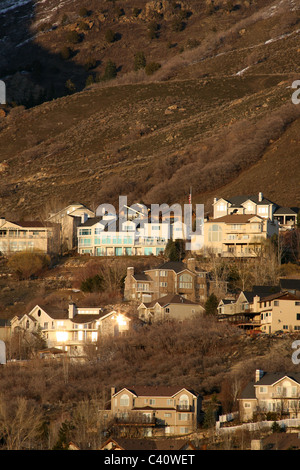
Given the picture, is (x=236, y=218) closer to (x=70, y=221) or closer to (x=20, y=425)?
(x=70, y=221)

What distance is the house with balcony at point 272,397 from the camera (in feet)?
217

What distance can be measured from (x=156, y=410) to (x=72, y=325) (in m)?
20.7

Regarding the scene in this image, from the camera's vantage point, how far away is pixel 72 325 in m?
86.6

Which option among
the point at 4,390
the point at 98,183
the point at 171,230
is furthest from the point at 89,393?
the point at 98,183

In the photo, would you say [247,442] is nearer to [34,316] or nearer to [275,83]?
[34,316]

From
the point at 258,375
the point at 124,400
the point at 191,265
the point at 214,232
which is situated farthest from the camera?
the point at 214,232

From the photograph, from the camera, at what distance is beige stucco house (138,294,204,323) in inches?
3418

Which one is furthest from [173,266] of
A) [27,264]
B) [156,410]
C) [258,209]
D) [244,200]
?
[156,410]

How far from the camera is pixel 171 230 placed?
355ft

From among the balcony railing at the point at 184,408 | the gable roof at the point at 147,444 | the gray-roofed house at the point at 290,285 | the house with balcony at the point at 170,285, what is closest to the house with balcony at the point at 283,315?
the gray-roofed house at the point at 290,285

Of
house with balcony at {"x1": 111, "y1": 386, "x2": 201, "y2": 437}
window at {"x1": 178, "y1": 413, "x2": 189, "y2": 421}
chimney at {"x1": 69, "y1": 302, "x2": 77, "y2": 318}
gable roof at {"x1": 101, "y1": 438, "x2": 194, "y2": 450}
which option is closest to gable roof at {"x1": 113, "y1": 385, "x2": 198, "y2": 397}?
house with balcony at {"x1": 111, "y1": 386, "x2": 201, "y2": 437}

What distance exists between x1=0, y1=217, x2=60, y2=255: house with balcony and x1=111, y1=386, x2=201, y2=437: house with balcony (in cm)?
4247

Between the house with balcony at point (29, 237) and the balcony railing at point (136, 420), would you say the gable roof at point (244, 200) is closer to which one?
the house with balcony at point (29, 237)

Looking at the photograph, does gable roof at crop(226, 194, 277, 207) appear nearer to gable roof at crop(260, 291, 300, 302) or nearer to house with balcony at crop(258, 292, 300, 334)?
gable roof at crop(260, 291, 300, 302)
